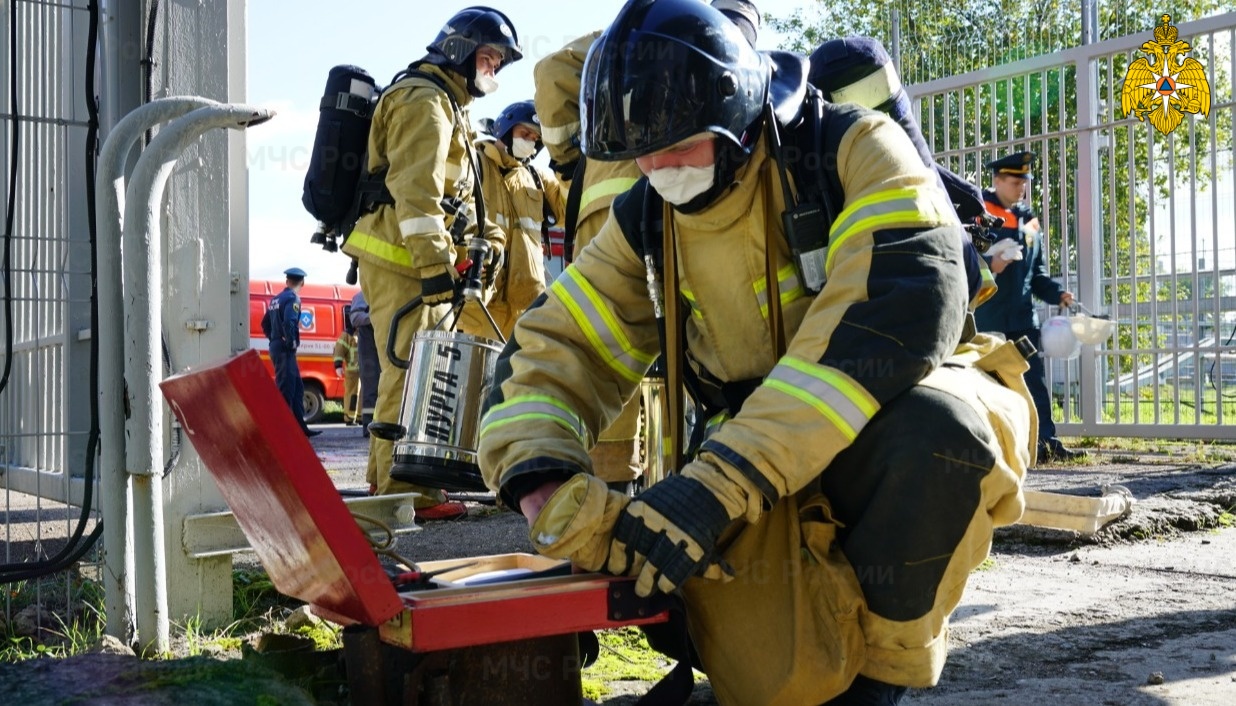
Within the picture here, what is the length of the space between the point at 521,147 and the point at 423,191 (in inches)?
60.1

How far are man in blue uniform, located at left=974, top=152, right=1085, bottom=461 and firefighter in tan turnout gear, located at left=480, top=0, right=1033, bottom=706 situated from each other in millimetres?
5767

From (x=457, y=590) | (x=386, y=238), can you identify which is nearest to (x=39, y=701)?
(x=457, y=590)

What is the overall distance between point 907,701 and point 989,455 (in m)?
0.74

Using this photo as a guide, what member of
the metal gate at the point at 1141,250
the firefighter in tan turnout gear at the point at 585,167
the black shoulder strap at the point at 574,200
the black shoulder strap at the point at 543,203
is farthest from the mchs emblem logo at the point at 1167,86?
the black shoulder strap at the point at 574,200

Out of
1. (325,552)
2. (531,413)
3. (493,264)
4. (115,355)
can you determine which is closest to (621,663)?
(531,413)

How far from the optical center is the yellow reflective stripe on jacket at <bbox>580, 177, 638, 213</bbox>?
13.2 feet

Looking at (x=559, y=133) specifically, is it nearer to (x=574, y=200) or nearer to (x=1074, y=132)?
(x=574, y=200)

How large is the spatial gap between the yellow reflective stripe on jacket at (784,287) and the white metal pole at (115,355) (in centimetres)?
125

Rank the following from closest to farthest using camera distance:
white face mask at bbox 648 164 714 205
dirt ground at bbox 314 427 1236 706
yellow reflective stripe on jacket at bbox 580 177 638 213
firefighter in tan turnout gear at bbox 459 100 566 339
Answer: white face mask at bbox 648 164 714 205 → dirt ground at bbox 314 427 1236 706 → yellow reflective stripe on jacket at bbox 580 177 638 213 → firefighter in tan turnout gear at bbox 459 100 566 339

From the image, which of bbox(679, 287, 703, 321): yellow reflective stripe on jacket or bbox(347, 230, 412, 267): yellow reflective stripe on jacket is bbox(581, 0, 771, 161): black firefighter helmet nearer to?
bbox(679, 287, 703, 321): yellow reflective stripe on jacket

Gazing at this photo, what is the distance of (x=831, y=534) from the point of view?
225cm

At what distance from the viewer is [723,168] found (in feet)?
7.86

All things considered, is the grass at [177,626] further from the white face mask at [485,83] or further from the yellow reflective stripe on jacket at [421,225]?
the white face mask at [485,83]

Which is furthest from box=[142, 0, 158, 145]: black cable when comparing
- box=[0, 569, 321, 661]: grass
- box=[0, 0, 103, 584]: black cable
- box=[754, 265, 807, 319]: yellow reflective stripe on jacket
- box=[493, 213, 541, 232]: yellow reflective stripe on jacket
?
box=[493, 213, 541, 232]: yellow reflective stripe on jacket
